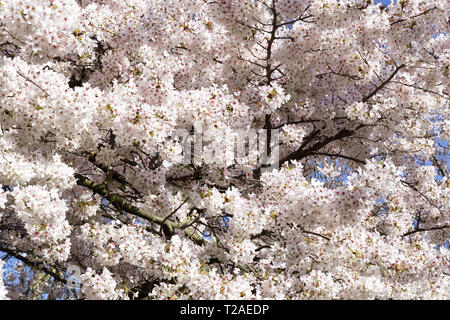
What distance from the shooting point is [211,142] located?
7.30m

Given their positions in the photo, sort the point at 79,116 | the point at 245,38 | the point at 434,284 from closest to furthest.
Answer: the point at 79,116, the point at 434,284, the point at 245,38

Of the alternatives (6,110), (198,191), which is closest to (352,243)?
(198,191)

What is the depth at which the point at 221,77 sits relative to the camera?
34.4ft

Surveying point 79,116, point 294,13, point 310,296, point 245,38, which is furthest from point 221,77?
point 310,296

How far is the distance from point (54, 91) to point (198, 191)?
91.5 inches

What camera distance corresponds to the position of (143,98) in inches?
276

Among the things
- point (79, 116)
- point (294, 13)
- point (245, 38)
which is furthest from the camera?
point (245, 38)

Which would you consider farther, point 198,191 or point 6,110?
point 198,191

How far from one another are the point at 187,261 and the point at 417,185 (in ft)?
25.2

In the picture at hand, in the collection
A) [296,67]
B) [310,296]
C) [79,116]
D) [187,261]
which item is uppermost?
[296,67]

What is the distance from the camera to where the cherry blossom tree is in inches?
245

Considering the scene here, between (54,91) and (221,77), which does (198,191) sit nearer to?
(54,91)

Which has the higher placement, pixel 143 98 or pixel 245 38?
pixel 245 38

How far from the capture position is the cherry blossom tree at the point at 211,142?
20.5ft
